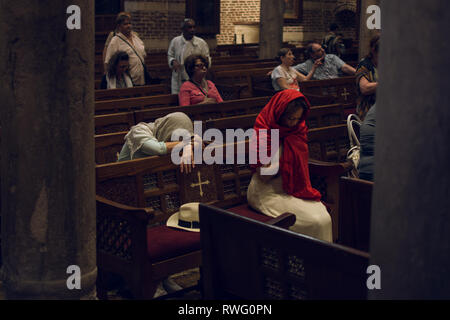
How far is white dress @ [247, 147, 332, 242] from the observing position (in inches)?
157

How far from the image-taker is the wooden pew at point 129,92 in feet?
22.5

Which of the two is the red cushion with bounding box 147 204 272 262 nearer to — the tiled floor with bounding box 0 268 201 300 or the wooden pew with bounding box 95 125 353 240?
the tiled floor with bounding box 0 268 201 300

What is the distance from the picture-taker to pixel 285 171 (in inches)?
160

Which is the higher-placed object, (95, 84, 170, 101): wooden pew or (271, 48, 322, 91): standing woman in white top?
(271, 48, 322, 91): standing woman in white top

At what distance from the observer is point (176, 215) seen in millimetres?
3959

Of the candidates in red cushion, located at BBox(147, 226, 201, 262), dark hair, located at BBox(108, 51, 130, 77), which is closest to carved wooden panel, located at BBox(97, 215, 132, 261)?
red cushion, located at BBox(147, 226, 201, 262)

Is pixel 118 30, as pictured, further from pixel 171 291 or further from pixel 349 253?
pixel 349 253

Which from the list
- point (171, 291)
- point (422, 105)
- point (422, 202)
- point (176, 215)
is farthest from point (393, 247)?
point (171, 291)

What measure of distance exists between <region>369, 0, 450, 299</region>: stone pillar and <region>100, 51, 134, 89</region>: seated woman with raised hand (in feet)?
17.2

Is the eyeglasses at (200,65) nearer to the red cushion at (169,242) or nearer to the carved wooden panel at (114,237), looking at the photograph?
the red cushion at (169,242)

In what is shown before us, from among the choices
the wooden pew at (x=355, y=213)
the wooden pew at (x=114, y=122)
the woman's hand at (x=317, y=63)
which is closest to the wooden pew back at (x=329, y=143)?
the wooden pew at (x=114, y=122)

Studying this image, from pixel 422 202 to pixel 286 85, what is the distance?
19.6ft

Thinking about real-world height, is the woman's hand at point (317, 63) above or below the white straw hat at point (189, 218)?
above

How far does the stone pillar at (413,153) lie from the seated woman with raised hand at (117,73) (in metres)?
5.24
